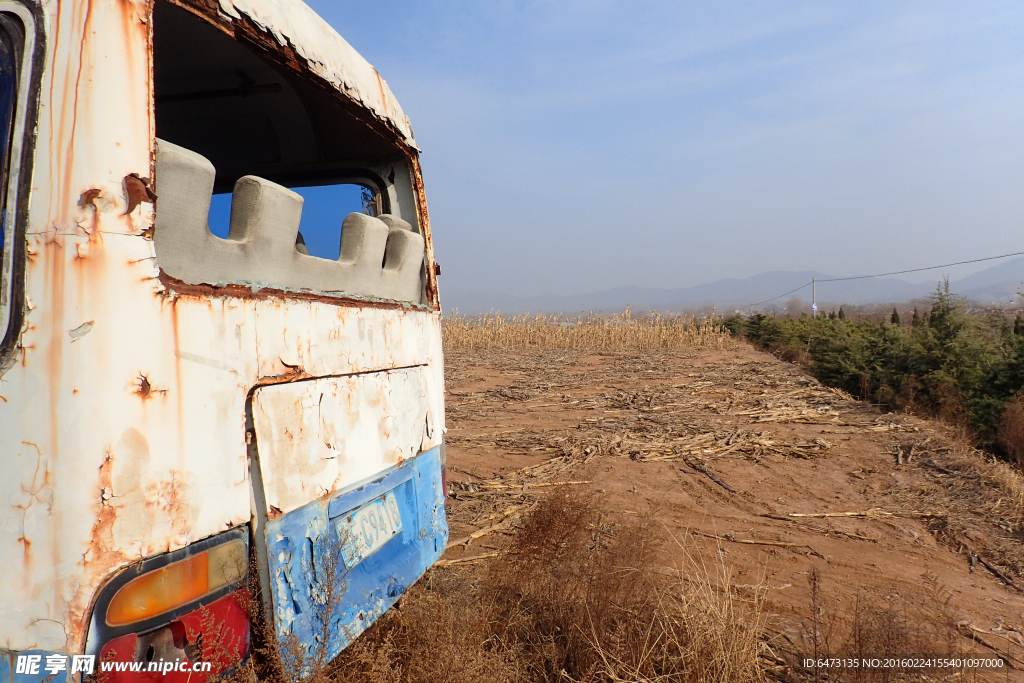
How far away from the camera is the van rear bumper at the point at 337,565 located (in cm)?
142

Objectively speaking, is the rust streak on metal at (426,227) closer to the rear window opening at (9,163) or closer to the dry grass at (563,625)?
the dry grass at (563,625)

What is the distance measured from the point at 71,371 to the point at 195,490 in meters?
0.33

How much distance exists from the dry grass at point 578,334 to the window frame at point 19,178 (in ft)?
71.5

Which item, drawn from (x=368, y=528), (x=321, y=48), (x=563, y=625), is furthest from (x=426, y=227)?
(x=563, y=625)

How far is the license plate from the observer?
1673 mm

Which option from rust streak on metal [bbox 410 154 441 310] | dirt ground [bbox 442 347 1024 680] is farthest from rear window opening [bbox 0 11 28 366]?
dirt ground [bbox 442 347 1024 680]

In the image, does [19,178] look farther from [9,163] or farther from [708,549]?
[708,549]

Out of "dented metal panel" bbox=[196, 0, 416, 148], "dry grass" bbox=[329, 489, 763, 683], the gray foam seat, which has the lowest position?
"dry grass" bbox=[329, 489, 763, 683]

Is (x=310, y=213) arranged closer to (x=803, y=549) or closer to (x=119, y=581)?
(x=119, y=581)

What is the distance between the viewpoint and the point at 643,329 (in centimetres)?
2406

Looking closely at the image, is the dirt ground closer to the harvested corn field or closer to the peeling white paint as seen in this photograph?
the harvested corn field

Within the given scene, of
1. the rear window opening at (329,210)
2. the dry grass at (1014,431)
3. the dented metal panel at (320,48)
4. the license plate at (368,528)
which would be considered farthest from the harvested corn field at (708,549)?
the dented metal panel at (320,48)

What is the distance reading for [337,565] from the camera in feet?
5.29

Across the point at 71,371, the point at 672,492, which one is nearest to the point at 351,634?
the point at 71,371
